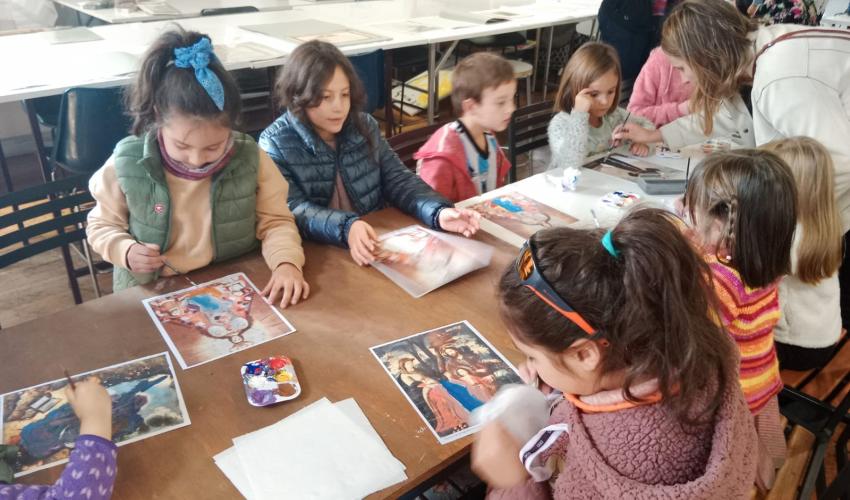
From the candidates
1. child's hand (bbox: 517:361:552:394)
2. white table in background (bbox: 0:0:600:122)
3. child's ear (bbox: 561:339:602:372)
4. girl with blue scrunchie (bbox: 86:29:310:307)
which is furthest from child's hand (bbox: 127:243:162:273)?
child's ear (bbox: 561:339:602:372)

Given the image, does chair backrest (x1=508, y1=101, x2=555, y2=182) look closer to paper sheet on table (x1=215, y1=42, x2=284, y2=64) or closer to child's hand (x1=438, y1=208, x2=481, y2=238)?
child's hand (x1=438, y1=208, x2=481, y2=238)

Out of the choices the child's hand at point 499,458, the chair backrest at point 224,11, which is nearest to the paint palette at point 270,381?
the child's hand at point 499,458

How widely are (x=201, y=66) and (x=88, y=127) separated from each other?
4.83ft

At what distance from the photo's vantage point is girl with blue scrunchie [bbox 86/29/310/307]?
131cm

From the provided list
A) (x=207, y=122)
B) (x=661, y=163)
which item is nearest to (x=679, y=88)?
(x=661, y=163)

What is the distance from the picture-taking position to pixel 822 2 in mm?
3988

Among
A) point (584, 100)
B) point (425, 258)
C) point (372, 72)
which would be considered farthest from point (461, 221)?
point (372, 72)

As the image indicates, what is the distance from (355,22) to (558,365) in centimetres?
416

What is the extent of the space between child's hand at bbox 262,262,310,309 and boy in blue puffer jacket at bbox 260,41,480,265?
22cm

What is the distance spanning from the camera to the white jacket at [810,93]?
1603mm

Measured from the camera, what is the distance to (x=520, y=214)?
1.77 meters

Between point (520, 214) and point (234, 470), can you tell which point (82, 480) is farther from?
point (520, 214)

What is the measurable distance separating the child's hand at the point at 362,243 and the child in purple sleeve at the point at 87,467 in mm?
676

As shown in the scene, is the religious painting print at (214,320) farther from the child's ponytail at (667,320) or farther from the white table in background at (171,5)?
the white table in background at (171,5)
